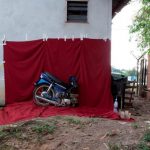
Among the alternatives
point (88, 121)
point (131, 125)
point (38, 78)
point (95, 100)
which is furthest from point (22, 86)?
point (131, 125)

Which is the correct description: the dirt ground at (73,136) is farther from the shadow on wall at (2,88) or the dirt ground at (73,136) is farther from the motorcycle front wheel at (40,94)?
the shadow on wall at (2,88)

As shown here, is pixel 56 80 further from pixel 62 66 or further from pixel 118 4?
pixel 118 4

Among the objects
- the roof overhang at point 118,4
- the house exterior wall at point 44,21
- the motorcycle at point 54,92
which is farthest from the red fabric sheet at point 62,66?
the roof overhang at point 118,4

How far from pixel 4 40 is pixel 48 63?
1.58 metres

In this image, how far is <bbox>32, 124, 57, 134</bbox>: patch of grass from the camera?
28.3ft

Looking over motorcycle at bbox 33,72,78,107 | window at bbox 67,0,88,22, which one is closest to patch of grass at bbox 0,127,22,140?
motorcycle at bbox 33,72,78,107

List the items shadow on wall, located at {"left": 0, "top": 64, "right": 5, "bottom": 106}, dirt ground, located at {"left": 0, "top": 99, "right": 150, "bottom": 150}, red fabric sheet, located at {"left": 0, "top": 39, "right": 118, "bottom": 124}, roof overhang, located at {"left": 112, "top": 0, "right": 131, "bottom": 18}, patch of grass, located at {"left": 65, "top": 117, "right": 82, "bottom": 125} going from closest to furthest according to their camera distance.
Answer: dirt ground, located at {"left": 0, "top": 99, "right": 150, "bottom": 150} < patch of grass, located at {"left": 65, "top": 117, "right": 82, "bottom": 125} < red fabric sheet, located at {"left": 0, "top": 39, "right": 118, "bottom": 124} < shadow on wall, located at {"left": 0, "top": 64, "right": 5, "bottom": 106} < roof overhang, located at {"left": 112, "top": 0, "right": 131, "bottom": 18}

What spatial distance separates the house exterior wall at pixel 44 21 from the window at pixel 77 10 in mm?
165

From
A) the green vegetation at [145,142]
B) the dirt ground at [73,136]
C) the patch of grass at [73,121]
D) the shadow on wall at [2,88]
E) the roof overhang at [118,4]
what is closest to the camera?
the green vegetation at [145,142]

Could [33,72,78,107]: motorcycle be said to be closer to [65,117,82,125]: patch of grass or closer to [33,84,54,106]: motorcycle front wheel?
[33,84,54,106]: motorcycle front wheel

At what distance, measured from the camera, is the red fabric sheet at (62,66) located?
499 inches

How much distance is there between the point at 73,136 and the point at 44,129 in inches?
28.0

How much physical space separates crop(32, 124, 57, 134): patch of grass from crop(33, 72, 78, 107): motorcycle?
3071 millimetres

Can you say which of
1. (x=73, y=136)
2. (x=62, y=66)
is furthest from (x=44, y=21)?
(x=73, y=136)
